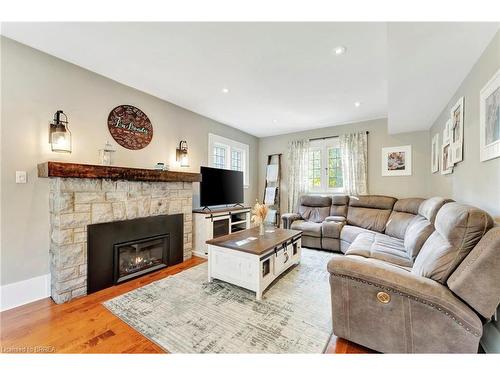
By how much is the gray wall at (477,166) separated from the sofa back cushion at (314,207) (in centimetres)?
208

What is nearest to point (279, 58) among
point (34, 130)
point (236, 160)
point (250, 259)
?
point (250, 259)

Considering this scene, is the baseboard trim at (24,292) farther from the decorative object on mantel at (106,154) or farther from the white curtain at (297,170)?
the white curtain at (297,170)

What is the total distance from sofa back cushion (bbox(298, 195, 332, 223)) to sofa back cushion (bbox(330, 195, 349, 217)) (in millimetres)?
88

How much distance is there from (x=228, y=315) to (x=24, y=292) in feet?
6.67

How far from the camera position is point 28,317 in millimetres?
1804

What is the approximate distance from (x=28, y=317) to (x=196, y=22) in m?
2.92

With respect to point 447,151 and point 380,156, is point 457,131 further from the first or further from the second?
point 380,156

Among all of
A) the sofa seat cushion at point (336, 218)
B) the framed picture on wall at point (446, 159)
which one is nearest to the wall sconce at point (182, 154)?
the sofa seat cushion at point (336, 218)

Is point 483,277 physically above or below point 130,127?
below

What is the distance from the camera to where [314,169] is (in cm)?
495

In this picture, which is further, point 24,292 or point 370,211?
point 370,211

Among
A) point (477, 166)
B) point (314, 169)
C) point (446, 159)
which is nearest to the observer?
point (477, 166)
